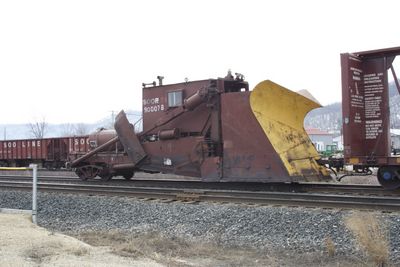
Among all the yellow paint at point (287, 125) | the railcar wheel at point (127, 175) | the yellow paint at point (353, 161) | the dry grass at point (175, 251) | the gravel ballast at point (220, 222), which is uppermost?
the yellow paint at point (287, 125)

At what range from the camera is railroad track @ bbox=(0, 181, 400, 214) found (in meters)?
9.82

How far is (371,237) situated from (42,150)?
1247 inches

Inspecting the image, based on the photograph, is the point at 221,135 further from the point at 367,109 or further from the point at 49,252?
the point at 49,252

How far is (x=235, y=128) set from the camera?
1390 cm

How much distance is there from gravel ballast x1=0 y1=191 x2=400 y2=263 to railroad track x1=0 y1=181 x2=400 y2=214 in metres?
0.58

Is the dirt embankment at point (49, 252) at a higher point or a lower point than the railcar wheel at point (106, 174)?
lower

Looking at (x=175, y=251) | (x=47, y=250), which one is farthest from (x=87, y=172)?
(x=47, y=250)

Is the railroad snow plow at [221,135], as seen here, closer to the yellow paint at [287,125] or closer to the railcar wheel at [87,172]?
the yellow paint at [287,125]

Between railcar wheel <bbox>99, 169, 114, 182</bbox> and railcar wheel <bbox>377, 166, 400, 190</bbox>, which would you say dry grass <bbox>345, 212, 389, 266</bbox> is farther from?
railcar wheel <bbox>99, 169, 114, 182</bbox>

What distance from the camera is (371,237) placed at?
7.00 metres

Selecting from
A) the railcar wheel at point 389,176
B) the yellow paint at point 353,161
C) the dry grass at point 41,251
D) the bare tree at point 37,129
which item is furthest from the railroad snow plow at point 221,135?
the bare tree at point 37,129

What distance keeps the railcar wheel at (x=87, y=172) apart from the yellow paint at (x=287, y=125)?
26.5 feet

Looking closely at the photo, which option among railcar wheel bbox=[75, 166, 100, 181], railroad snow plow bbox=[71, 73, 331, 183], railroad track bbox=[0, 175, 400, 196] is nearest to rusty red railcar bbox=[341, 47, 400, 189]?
railroad track bbox=[0, 175, 400, 196]

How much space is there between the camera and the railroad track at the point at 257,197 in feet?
32.2
